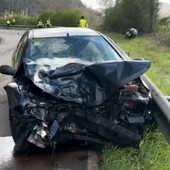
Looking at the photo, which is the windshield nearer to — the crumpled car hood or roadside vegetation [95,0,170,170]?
the crumpled car hood

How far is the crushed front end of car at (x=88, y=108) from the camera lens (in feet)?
12.1

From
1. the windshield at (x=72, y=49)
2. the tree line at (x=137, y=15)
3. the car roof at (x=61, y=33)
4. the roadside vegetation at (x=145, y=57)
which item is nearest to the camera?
the roadside vegetation at (x=145, y=57)

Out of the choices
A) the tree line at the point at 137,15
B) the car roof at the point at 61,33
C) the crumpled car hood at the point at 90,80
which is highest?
the car roof at the point at 61,33

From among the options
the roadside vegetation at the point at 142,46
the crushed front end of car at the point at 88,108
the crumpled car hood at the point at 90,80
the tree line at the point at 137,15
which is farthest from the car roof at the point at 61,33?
the tree line at the point at 137,15

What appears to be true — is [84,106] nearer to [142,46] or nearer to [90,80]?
[90,80]

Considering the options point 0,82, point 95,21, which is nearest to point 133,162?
point 0,82

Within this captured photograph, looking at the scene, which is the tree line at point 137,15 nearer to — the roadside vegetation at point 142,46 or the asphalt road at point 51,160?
the roadside vegetation at point 142,46

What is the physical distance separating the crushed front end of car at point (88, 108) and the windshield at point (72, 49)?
116 centimetres

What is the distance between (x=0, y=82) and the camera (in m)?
8.78

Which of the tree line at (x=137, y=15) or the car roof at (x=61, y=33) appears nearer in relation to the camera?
the car roof at (x=61, y=33)

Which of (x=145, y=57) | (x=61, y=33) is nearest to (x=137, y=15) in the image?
(x=145, y=57)

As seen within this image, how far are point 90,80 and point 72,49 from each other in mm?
1453

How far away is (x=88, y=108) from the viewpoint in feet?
12.3

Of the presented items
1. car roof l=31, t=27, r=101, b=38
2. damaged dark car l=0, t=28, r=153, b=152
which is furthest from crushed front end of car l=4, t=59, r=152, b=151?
car roof l=31, t=27, r=101, b=38
